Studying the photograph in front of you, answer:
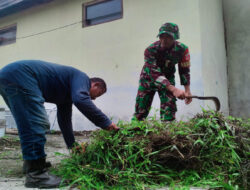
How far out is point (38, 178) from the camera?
154 centimetres

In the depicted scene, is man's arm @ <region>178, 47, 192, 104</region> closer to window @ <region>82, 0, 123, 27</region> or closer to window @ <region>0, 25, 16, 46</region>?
window @ <region>82, 0, 123, 27</region>

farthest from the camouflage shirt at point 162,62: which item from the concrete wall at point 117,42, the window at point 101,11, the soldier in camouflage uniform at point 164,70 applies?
the window at point 101,11

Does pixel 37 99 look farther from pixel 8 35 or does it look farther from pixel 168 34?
pixel 8 35

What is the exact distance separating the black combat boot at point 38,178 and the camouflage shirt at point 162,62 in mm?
1569

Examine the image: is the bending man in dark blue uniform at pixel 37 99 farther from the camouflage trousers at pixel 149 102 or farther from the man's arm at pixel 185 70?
the man's arm at pixel 185 70

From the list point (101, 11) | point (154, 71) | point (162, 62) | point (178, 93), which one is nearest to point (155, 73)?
point (154, 71)

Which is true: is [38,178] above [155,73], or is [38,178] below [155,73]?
below

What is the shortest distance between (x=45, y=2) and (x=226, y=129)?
21.8 ft

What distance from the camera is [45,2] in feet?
22.0

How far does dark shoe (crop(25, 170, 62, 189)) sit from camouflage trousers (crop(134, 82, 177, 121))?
60.2 inches

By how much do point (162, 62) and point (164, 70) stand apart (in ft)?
0.36

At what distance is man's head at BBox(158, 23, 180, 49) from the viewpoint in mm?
2594

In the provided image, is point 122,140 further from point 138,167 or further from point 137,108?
point 137,108

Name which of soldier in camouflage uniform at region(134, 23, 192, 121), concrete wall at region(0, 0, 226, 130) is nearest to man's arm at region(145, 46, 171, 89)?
soldier in camouflage uniform at region(134, 23, 192, 121)
